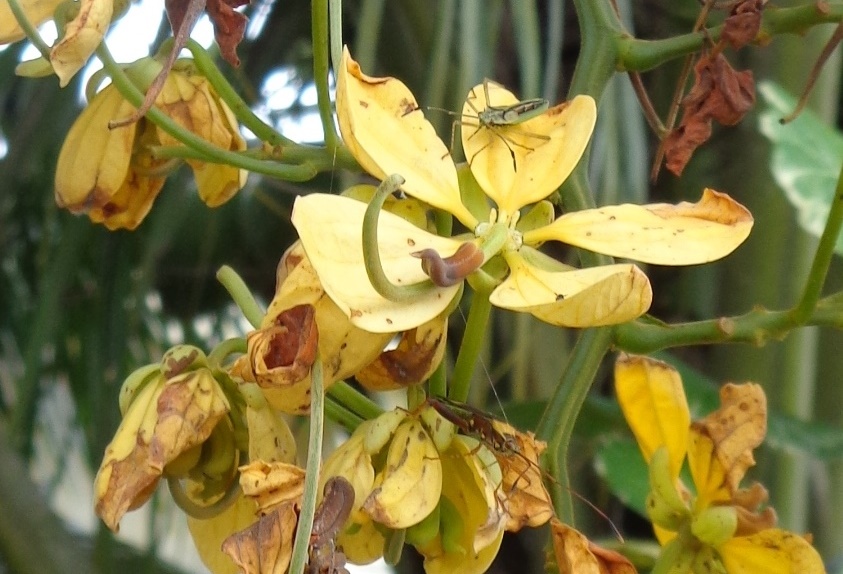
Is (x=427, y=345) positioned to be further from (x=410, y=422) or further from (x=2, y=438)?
(x=2, y=438)

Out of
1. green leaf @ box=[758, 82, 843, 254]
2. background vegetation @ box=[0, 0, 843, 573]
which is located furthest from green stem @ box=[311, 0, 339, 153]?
green leaf @ box=[758, 82, 843, 254]

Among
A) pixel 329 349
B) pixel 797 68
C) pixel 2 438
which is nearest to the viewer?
pixel 329 349

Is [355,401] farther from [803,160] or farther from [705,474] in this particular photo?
[803,160]

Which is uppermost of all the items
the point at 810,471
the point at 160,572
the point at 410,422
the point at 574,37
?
the point at 410,422

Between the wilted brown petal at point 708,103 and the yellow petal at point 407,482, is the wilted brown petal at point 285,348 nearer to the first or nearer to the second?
the yellow petal at point 407,482

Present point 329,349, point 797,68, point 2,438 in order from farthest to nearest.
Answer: point 797,68 < point 2,438 < point 329,349

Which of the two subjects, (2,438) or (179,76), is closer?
(179,76)

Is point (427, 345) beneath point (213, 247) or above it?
above

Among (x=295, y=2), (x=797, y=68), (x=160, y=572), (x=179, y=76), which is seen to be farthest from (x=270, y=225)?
(x=179, y=76)
